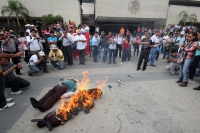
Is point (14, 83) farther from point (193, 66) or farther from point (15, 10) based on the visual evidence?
point (15, 10)

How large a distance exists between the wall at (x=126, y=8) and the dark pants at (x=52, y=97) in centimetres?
1823

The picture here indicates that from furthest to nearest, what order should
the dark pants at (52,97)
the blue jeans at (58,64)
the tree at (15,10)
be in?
the tree at (15,10)
the blue jeans at (58,64)
the dark pants at (52,97)

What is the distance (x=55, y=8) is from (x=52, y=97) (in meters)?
19.5

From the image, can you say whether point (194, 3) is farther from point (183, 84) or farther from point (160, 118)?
point (160, 118)

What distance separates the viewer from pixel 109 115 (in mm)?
3094

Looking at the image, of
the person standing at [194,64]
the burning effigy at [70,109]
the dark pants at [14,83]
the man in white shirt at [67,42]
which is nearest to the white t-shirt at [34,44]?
the man in white shirt at [67,42]

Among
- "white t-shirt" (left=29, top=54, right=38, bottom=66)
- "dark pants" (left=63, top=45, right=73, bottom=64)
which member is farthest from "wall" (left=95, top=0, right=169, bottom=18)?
"white t-shirt" (left=29, top=54, right=38, bottom=66)

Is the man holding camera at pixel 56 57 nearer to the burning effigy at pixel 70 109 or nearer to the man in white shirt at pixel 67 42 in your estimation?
the man in white shirt at pixel 67 42

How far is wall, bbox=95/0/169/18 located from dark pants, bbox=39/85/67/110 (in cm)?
1823

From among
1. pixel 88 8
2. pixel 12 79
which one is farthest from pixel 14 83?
pixel 88 8

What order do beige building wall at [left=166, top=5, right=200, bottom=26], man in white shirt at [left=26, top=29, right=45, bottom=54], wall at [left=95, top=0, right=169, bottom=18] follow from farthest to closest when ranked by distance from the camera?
beige building wall at [left=166, top=5, right=200, bottom=26], wall at [left=95, top=0, right=169, bottom=18], man in white shirt at [left=26, top=29, right=45, bottom=54]

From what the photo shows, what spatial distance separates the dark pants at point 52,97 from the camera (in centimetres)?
329

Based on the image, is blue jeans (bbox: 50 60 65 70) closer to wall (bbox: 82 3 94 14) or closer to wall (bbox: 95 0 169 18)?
wall (bbox: 95 0 169 18)

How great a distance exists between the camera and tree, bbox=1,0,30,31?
17.9 m
